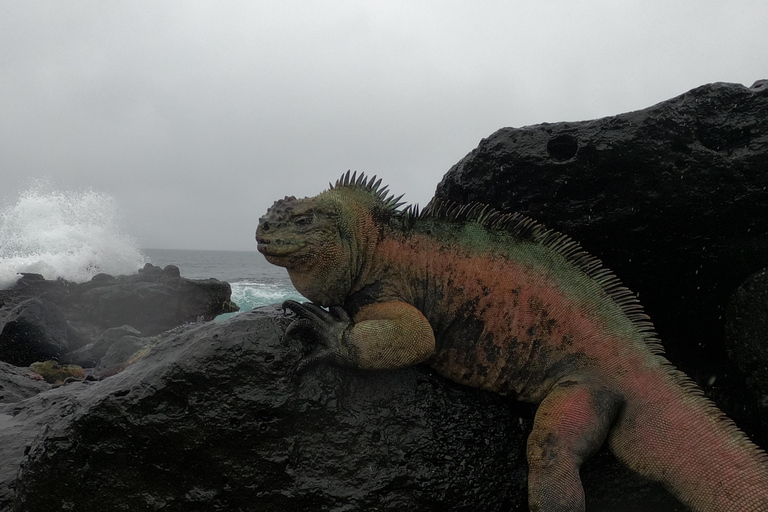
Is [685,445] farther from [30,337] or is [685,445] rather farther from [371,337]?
[30,337]

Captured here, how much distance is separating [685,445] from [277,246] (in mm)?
2573

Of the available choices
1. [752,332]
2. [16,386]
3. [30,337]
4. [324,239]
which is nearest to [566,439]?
[324,239]

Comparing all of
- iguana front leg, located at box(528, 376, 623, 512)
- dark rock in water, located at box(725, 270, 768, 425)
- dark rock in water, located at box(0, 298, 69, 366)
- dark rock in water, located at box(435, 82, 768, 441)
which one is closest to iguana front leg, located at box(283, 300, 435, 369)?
iguana front leg, located at box(528, 376, 623, 512)

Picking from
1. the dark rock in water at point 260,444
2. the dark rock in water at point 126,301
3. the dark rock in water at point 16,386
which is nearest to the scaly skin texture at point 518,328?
the dark rock in water at point 260,444

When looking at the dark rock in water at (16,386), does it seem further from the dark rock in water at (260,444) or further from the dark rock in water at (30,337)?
the dark rock in water at (30,337)

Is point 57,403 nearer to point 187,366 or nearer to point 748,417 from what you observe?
point 187,366

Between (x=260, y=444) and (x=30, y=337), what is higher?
(x=260, y=444)

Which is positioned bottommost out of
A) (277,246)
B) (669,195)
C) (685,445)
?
(685,445)

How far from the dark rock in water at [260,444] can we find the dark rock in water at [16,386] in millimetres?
2976

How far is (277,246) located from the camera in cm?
315

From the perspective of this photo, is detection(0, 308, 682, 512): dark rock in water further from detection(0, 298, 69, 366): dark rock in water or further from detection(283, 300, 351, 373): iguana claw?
detection(0, 298, 69, 366): dark rock in water

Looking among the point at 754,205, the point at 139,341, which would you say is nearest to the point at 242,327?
the point at 754,205

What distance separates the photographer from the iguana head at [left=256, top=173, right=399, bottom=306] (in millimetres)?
3182

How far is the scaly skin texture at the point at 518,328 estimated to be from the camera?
274 centimetres
